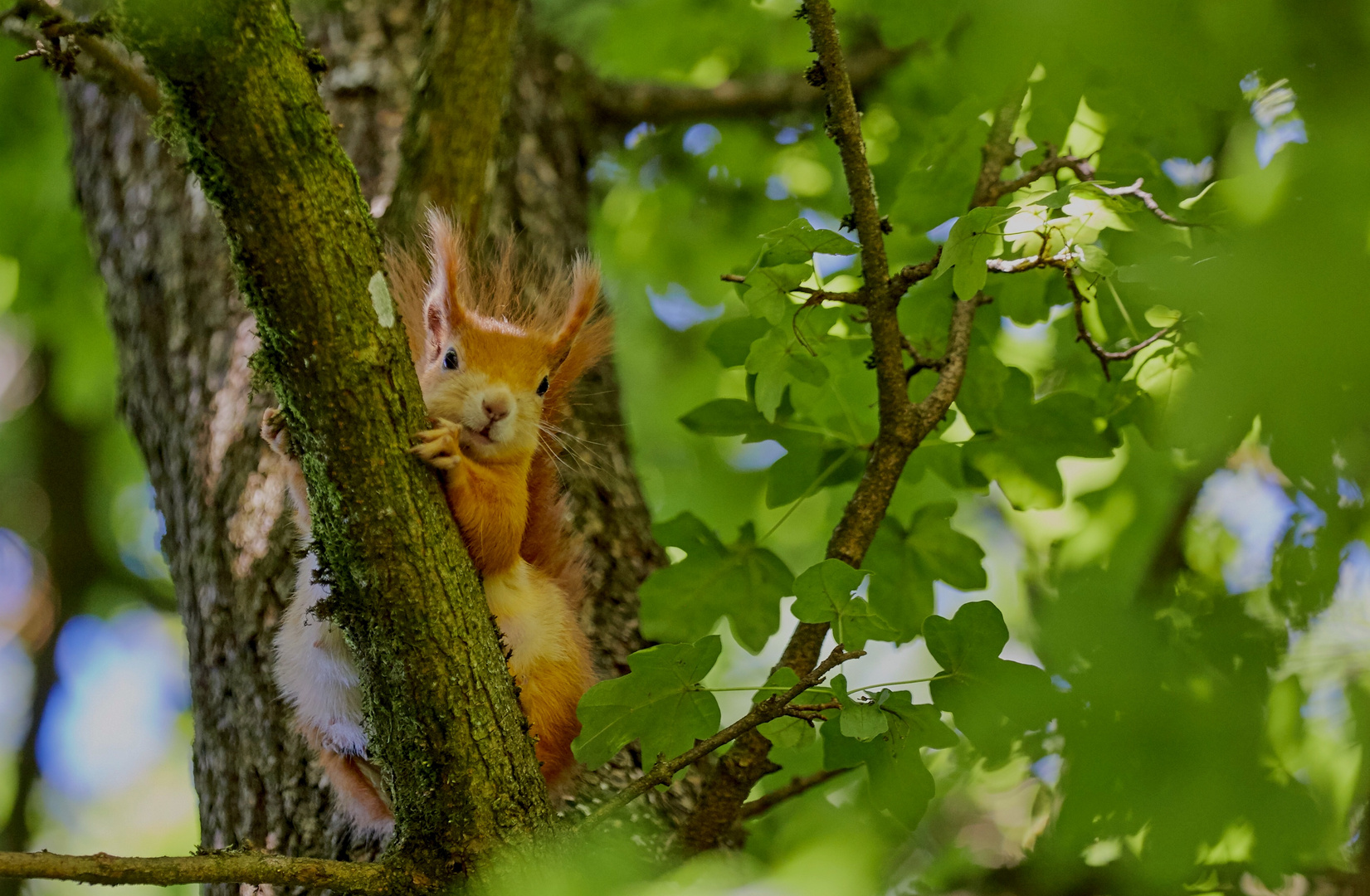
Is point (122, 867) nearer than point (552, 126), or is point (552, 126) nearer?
point (122, 867)

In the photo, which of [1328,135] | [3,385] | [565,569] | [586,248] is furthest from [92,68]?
[3,385]

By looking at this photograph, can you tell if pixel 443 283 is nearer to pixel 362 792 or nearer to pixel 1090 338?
pixel 362 792

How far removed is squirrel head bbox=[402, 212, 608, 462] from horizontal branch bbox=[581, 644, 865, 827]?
0.66 metres

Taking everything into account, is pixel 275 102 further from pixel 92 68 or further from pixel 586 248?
pixel 586 248

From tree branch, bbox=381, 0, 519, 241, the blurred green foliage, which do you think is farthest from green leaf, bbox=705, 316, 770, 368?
tree branch, bbox=381, 0, 519, 241

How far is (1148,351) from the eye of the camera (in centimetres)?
172

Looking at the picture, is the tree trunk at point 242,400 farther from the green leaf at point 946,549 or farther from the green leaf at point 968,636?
the green leaf at point 968,636

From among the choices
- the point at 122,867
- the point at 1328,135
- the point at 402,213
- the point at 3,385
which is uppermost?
the point at 3,385

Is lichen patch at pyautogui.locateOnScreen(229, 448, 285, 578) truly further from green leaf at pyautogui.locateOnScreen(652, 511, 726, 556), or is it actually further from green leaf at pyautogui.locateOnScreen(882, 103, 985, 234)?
green leaf at pyautogui.locateOnScreen(882, 103, 985, 234)

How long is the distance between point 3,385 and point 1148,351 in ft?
15.8

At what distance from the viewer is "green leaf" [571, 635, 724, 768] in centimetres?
138

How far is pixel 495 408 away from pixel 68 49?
78 centimetres

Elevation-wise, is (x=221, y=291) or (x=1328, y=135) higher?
(x=221, y=291)

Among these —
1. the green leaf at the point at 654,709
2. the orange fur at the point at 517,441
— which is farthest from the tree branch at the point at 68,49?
the green leaf at the point at 654,709
